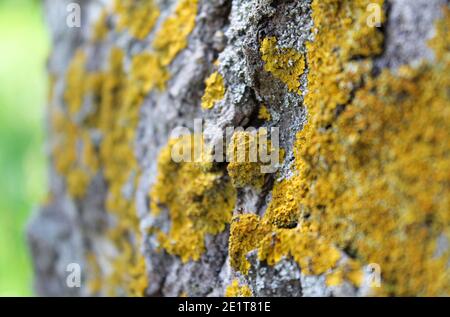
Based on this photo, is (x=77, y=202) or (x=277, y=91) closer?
(x=277, y=91)

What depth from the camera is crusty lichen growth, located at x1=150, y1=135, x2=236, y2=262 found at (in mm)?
1293

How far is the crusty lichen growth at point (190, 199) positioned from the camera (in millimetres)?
1293

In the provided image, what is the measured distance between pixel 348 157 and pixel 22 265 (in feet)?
10.1

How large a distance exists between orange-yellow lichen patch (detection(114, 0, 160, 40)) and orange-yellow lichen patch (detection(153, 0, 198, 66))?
91 millimetres

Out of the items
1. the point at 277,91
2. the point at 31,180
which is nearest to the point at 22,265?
the point at 31,180

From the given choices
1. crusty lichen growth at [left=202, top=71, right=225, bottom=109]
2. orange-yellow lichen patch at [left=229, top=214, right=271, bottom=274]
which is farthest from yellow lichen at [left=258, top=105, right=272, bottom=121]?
orange-yellow lichen patch at [left=229, top=214, right=271, bottom=274]

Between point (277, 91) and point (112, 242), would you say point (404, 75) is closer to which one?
point (277, 91)

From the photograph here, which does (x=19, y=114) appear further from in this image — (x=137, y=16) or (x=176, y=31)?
(x=176, y=31)

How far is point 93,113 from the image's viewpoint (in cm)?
199

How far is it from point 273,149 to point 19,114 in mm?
3104

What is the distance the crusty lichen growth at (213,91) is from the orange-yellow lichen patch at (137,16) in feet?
1.36

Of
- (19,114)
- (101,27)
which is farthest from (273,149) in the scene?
(19,114)

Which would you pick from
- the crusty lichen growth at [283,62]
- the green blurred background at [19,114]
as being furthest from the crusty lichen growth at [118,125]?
the green blurred background at [19,114]

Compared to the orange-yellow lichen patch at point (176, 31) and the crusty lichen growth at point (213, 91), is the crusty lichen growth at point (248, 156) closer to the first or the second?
the crusty lichen growth at point (213, 91)
